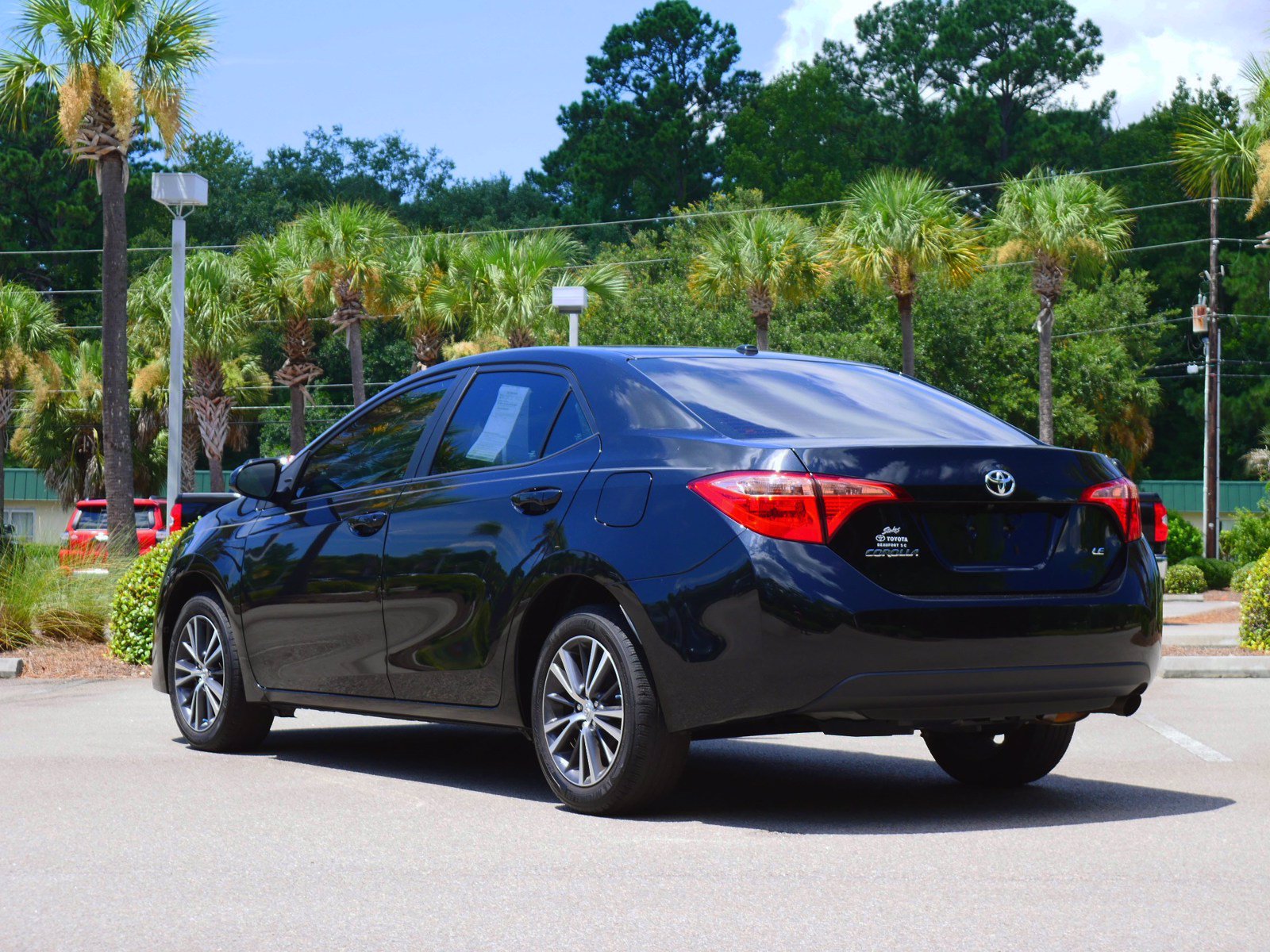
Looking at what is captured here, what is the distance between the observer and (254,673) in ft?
27.2

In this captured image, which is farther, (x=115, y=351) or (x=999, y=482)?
(x=115, y=351)

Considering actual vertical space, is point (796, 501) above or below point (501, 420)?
below

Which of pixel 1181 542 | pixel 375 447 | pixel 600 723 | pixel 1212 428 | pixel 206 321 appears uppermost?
pixel 206 321

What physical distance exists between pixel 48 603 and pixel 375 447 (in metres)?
7.98

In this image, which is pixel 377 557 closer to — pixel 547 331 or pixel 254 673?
pixel 254 673

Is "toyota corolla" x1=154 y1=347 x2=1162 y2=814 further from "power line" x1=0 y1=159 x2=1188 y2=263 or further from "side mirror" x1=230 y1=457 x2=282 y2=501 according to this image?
"power line" x1=0 y1=159 x2=1188 y2=263

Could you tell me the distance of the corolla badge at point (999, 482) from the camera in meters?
6.23

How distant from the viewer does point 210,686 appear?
8.64 m

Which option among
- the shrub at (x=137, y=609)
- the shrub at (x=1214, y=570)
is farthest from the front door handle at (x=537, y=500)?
the shrub at (x=1214, y=570)

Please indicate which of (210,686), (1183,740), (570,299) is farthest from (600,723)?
(570,299)

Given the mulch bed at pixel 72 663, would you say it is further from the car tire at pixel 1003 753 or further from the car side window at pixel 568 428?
the car tire at pixel 1003 753

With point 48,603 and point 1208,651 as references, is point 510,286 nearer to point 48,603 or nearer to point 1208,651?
point 1208,651

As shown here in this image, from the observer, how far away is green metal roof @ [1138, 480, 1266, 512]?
209ft

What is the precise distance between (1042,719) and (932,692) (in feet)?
2.16
